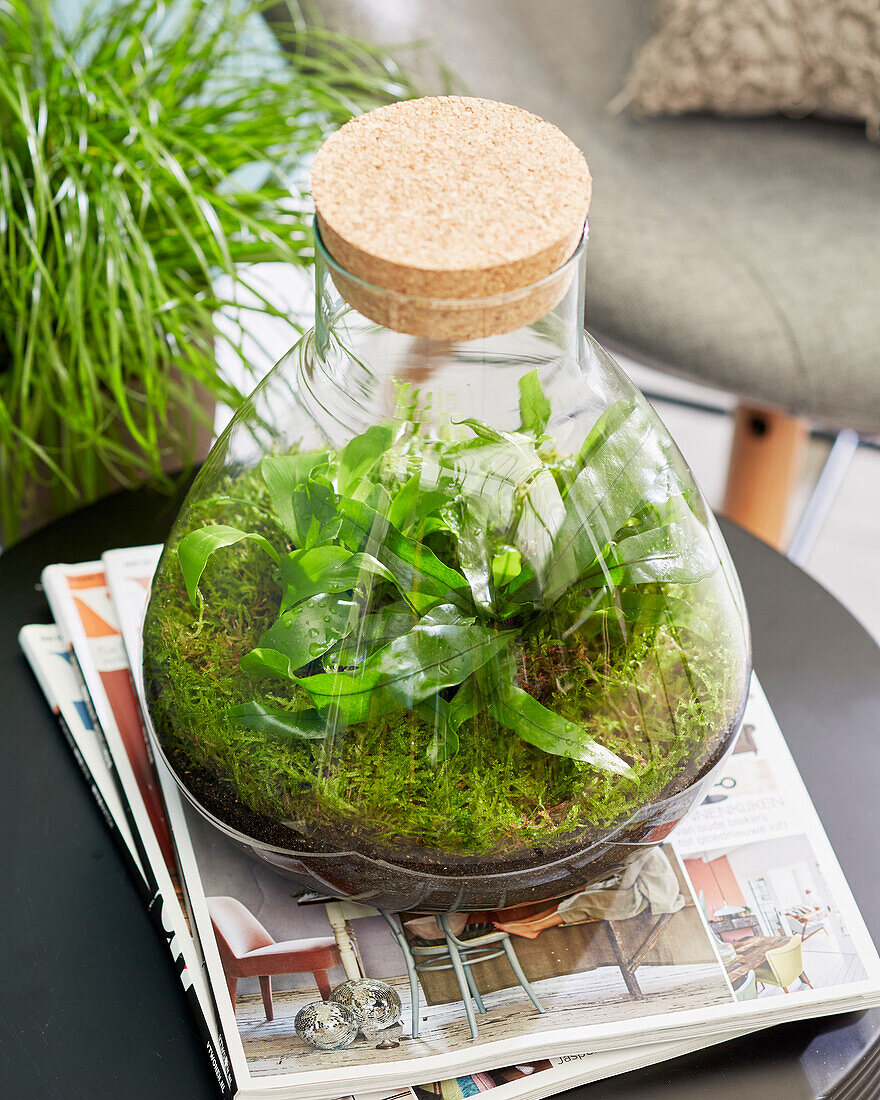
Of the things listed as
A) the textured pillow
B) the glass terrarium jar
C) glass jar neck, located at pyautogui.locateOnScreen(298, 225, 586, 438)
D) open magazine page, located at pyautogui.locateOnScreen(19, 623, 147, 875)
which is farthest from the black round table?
the textured pillow

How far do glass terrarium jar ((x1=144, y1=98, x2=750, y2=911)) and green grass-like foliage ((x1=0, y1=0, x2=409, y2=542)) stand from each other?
1.09 ft

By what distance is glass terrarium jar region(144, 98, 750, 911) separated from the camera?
1.47 feet

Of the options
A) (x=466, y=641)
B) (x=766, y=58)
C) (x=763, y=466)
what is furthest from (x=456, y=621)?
(x=766, y=58)

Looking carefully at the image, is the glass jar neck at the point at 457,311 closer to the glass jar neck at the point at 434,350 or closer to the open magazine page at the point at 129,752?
the glass jar neck at the point at 434,350

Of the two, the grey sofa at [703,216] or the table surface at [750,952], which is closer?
the table surface at [750,952]

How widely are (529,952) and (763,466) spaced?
87 centimetres

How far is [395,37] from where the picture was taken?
1.32m

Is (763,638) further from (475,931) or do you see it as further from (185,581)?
(185,581)

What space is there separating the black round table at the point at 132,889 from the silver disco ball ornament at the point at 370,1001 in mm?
79

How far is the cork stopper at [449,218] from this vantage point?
1.38 feet

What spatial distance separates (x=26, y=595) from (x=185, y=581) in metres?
0.27

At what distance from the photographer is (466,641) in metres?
0.47

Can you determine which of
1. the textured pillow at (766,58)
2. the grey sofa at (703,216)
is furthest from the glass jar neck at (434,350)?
the textured pillow at (766,58)

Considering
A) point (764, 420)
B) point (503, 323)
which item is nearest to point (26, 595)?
point (503, 323)
